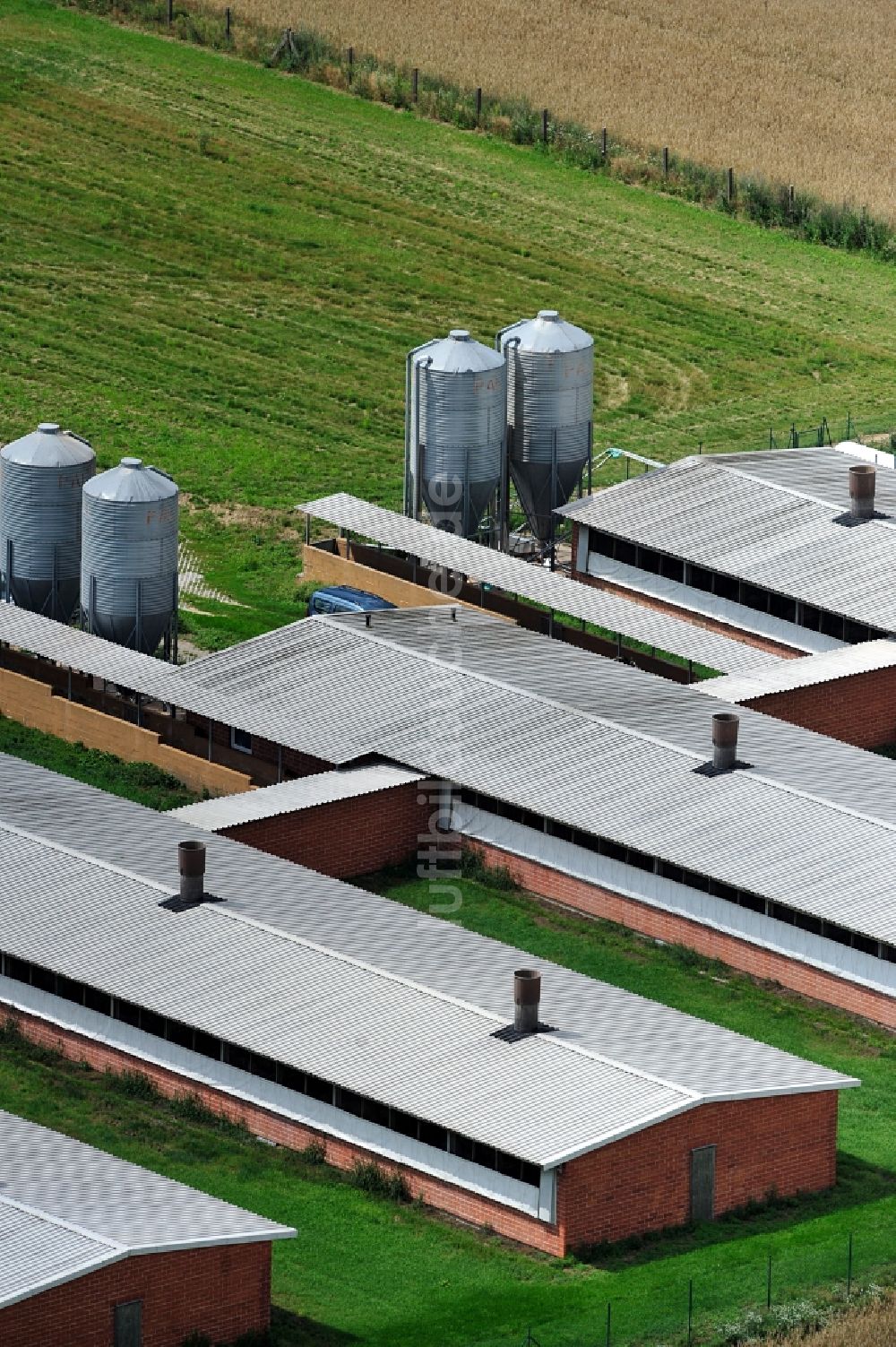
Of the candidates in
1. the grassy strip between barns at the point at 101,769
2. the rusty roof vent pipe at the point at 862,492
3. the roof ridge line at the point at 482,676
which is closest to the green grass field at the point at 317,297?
the grassy strip between barns at the point at 101,769

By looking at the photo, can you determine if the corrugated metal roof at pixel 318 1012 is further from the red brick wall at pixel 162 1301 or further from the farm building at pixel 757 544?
the farm building at pixel 757 544

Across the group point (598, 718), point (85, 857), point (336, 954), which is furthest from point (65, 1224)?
point (598, 718)

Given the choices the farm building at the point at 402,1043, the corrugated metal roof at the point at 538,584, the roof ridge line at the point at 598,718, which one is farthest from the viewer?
the corrugated metal roof at the point at 538,584

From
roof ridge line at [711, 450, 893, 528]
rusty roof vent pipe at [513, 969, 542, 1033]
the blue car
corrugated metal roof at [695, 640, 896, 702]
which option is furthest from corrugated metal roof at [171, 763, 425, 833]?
roof ridge line at [711, 450, 893, 528]

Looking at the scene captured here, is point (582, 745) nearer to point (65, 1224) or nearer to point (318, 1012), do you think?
point (318, 1012)

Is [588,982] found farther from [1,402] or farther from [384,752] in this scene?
[1,402]

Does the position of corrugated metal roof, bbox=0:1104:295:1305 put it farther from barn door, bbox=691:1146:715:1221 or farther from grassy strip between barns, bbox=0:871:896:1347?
barn door, bbox=691:1146:715:1221
